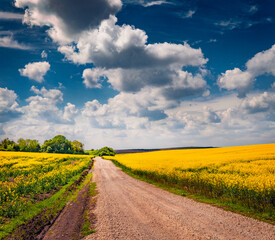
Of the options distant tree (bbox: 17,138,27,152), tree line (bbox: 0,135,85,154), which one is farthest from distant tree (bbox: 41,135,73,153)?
distant tree (bbox: 17,138,27,152)

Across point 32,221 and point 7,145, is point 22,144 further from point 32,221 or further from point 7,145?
point 32,221

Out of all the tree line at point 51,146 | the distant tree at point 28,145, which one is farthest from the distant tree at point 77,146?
the distant tree at point 28,145

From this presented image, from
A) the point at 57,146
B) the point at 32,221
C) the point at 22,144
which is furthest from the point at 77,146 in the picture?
the point at 32,221

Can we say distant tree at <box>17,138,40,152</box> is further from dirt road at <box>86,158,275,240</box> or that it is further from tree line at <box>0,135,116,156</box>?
dirt road at <box>86,158,275,240</box>

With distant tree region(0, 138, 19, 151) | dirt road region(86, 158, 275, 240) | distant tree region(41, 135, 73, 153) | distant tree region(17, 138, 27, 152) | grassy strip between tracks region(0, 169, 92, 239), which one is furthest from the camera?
distant tree region(41, 135, 73, 153)

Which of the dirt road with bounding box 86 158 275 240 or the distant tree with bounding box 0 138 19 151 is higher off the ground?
the distant tree with bounding box 0 138 19 151

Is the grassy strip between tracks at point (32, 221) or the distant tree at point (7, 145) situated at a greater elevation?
the distant tree at point (7, 145)

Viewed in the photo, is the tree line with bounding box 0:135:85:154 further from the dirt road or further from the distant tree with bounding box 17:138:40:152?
the dirt road

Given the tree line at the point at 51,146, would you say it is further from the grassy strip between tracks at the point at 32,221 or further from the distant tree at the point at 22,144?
the grassy strip between tracks at the point at 32,221

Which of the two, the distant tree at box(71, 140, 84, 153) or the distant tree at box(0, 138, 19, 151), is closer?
the distant tree at box(0, 138, 19, 151)

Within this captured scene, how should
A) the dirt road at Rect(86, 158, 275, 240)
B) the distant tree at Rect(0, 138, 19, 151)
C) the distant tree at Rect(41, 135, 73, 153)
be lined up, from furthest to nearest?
1. the distant tree at Rect(41, 135, 73, 153)
2. the distant tree at Rect(0, 138, 19, 151)
3. the dirt road at Rect(86, 158, 275, 240)

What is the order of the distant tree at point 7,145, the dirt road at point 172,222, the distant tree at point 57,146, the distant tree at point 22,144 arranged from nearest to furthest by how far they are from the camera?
the dirt road at point 172,222, the distant tree at point 7,145, the distant tree at point 22,144, the distant tree at point 57,146

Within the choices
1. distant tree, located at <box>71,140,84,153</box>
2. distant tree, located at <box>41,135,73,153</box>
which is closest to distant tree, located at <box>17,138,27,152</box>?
distant tree, located at <box>41,135,73,153</box>

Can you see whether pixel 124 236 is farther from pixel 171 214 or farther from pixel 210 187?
pixel 210 187
